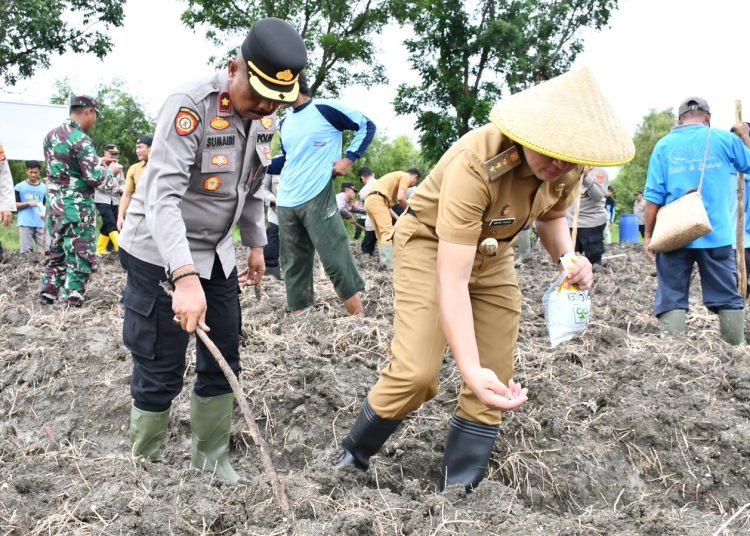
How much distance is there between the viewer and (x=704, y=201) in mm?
4867

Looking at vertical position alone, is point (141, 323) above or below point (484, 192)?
below

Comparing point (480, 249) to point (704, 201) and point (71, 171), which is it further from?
point (71, 171)

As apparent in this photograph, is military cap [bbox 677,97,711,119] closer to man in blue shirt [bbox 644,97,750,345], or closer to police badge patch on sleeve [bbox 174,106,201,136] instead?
man in blue shirt [bbox 644,97,750,345]

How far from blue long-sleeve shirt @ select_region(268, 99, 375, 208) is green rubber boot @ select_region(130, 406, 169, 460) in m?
2.71

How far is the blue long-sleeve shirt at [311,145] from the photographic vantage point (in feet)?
17.5

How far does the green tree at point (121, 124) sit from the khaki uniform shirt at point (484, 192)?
2262 centimetres

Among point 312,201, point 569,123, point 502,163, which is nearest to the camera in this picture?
point 569,123

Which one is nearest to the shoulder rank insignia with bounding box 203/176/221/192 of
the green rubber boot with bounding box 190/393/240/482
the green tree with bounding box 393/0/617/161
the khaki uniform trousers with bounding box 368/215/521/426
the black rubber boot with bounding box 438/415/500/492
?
the khaki uniform trousers with bounding box 368/215/521/426

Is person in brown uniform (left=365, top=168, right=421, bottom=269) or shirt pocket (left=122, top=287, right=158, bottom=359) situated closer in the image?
shirt pocket (left=122, top=287, right=158, bottom=359)

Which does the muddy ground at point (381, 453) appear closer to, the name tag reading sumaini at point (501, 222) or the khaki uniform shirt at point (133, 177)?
the name tag reading sumaini at point (501, 222)

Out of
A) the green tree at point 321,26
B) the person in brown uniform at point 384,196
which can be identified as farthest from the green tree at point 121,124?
the person in brown uniform at point 384,196

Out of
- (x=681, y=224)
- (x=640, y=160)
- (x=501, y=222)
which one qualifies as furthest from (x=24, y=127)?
(x=640, y=160)

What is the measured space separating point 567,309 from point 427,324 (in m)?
0.56

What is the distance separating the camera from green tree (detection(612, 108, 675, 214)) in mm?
40031
